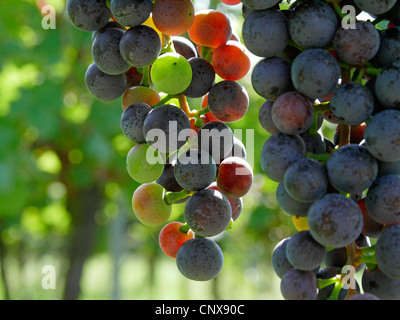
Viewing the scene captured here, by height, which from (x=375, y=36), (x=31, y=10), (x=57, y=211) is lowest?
(x=57, y=211)

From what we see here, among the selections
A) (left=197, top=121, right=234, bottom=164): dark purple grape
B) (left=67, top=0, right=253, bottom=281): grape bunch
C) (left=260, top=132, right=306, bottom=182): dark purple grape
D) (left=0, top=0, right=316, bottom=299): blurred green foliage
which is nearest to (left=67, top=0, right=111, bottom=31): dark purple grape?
(left=67, top=0, right=253, bottom=281): grape bunch

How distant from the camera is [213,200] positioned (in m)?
0.66

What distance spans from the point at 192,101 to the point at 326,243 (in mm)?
2385

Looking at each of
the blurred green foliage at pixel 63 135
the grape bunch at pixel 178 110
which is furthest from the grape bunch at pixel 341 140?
the blurred green foliage at pixel 63 135

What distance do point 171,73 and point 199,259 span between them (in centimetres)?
27

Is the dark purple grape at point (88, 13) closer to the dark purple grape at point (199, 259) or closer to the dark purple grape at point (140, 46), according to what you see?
the dark purple grape at point (140, 46)

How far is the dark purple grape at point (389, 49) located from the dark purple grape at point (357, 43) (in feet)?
0.07

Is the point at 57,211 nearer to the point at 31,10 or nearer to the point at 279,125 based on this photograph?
the point at 31,10

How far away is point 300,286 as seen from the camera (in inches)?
21.7

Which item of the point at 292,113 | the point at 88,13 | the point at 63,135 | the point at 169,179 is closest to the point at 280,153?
the point at 292,113

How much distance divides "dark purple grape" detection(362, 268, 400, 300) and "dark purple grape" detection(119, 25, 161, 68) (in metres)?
0.42

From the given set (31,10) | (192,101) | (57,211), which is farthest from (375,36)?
(57,211)

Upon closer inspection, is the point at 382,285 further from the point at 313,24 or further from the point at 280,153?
the point at 313,24

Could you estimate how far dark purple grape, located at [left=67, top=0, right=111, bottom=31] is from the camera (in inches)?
26.9
